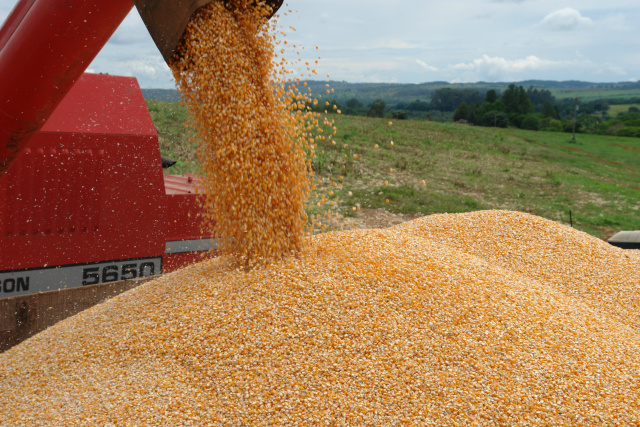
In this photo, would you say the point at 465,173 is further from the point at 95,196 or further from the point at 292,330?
the point at 292,330

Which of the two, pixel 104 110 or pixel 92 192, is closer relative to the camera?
pixel 92 192

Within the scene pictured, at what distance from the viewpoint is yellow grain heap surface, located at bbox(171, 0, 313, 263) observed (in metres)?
3.47

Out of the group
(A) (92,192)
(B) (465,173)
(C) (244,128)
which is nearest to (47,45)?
(C) (244,128)

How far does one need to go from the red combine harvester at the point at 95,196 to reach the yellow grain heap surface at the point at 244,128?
32 centimetres

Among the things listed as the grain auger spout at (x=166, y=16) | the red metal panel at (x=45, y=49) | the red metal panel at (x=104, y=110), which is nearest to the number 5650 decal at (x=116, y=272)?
the red metal panel at (x=104, y=110)

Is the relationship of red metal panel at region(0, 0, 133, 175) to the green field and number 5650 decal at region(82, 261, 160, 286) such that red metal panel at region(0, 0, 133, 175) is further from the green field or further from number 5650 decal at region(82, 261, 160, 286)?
the green field

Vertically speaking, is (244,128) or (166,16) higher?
(166,16)

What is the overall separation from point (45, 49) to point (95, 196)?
1609mm

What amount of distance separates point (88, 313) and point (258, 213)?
4.82 ft

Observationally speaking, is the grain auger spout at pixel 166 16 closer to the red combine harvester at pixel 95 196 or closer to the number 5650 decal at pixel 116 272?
the red combine harvester at pixel 95 196

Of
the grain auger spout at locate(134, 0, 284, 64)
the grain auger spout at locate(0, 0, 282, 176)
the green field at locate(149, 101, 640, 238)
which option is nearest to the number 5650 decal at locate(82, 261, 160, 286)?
the grain auger spout at locate(0, 0, 282, 176)

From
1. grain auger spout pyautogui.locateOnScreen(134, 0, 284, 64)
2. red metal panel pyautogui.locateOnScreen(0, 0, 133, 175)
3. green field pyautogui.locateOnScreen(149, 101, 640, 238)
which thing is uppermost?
grain auger spout pyautogui.locateOnScreen(134, 0, 284, 64)

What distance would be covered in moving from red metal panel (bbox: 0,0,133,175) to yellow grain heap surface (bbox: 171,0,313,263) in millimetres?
880

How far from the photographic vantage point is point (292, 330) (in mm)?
3031
